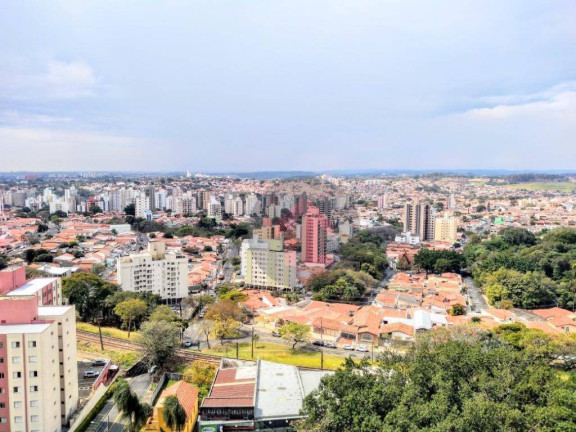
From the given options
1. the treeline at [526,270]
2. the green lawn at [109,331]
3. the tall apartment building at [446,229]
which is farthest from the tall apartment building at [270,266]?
the tall apartment building at [446,229]

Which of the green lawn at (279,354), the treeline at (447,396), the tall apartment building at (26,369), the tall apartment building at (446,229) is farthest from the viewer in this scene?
the tall apartment building at (446,229)

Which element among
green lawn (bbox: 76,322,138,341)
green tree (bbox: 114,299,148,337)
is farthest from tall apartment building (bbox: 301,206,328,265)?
green lawn (bbox: 76,322,138,341)

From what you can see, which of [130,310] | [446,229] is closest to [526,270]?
[446,229]

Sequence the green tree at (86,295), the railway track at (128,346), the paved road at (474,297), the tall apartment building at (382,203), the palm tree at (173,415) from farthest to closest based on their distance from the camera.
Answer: the tall apartment building at (382,203), the paved road at (474,297), the green tree at (86,295), the railway track at (128,346), the palm tree at (173,415)

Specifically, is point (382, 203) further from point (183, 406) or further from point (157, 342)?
point (183, 406)

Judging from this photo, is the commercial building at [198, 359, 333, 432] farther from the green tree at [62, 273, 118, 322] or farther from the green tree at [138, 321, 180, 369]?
the green tree at [62, 273, 118, 322]

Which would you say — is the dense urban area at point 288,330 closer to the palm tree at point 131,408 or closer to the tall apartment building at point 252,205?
the palm tree at point 131,408
